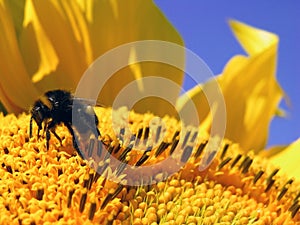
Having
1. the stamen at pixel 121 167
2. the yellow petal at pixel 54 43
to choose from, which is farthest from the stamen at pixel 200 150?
the yellow petal at pixel 54 43

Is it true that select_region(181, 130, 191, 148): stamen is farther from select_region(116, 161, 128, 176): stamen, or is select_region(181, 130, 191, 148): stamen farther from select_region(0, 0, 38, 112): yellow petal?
select_region(0, 0, 38, 112): yellow petal

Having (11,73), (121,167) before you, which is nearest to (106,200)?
(121,167)

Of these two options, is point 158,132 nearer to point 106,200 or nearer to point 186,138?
point 186,138

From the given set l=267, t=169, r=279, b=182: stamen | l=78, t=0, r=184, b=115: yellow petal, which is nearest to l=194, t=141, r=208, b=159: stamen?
l=267, t=169, r=279, b=182: stamen

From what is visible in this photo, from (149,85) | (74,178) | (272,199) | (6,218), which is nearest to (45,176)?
(74,178)

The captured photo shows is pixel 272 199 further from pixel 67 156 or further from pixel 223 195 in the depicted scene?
pixel 67 156
